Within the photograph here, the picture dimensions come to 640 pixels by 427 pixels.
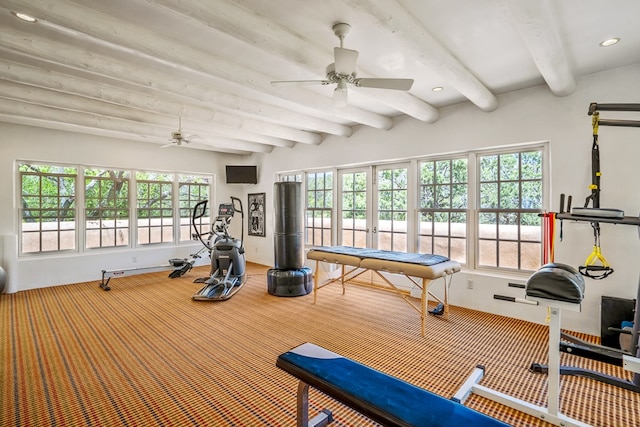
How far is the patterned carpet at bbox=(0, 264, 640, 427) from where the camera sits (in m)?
2.17

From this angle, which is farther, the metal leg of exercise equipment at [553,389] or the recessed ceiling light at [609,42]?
the recessed ceiling light at [609,42]

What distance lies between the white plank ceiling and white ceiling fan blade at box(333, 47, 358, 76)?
24cm

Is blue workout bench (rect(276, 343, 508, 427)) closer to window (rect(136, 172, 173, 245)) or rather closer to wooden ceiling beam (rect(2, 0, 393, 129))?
wooden ceiling beam (rect(2, 0, 393, 129))

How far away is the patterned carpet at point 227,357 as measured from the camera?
2168 mm

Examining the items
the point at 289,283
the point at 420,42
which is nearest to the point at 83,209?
the point at 289,283

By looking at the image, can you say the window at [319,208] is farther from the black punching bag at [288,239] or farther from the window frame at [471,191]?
the black punching bag at [288,239]

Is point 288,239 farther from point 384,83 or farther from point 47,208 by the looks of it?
point 47,208

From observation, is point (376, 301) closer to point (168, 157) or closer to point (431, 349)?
point (431, 349)

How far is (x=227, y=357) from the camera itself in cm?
295

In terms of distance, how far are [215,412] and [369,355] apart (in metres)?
1.46

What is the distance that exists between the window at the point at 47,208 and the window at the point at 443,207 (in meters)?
6.47

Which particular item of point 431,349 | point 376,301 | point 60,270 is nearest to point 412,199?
point 376,301

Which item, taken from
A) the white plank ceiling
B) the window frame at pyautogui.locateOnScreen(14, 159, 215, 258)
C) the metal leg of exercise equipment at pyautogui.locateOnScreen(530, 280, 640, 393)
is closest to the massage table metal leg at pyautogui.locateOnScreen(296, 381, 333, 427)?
the metal leg of exercise equipment at pyautogui.locateOnScreen(530, 280, 640, 393)

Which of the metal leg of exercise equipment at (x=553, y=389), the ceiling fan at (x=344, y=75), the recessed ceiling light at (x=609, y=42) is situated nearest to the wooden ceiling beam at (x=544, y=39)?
the recessed ceiling light at (x=609, y=42)
